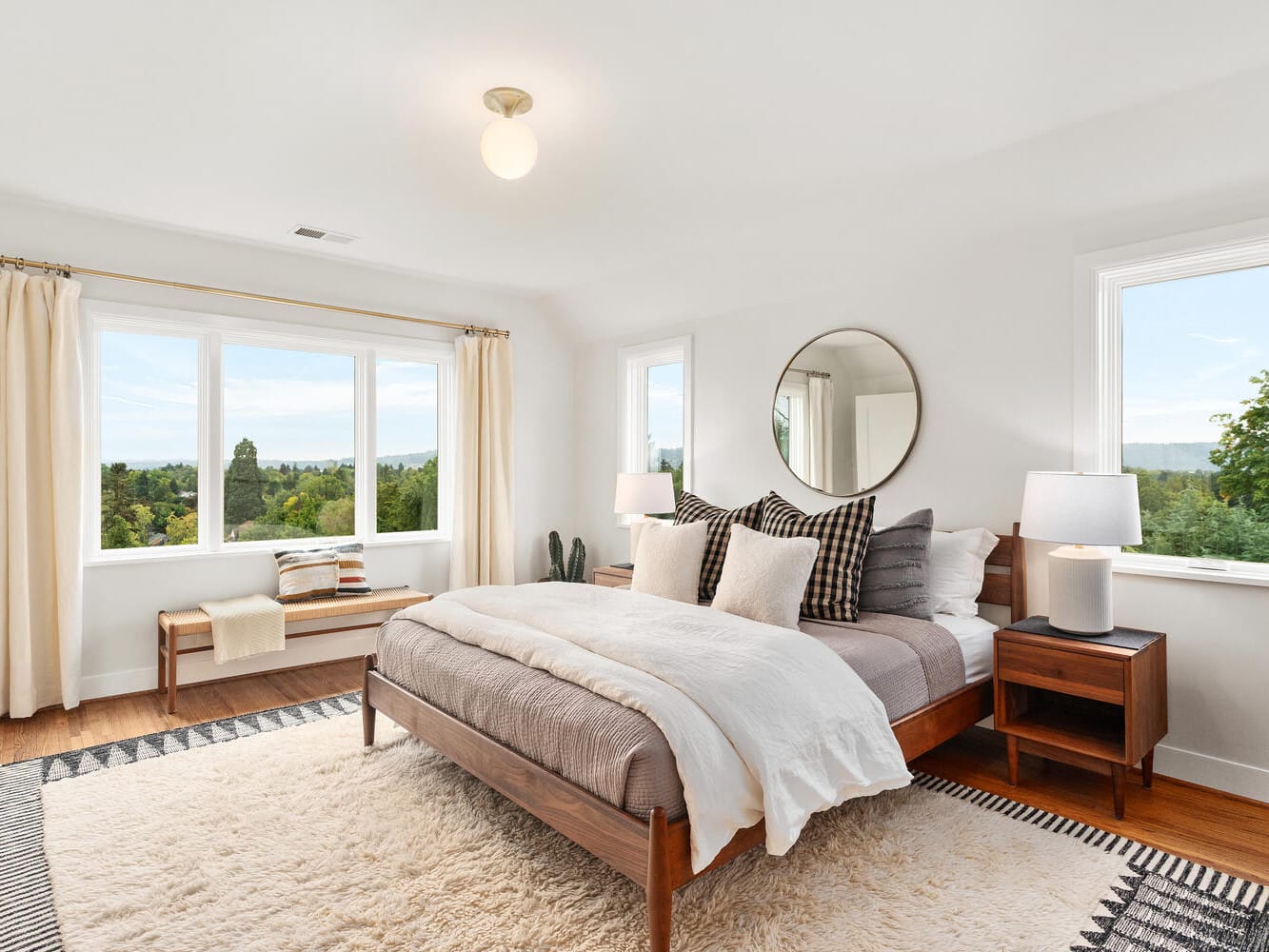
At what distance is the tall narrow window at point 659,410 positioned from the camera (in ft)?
16.6

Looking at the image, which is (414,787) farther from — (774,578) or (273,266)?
(273,266)

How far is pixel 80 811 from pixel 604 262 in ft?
12.5

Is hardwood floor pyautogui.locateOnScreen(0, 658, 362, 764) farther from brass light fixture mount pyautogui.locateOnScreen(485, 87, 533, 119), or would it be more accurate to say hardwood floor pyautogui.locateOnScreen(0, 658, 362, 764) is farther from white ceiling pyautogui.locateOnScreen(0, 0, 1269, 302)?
brass light fixture mount pyautogui.locateOnScreen(485, 87, 533, 119)

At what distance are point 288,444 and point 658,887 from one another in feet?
12.9

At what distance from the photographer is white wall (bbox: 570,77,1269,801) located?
9.02 ft

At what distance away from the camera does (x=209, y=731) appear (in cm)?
352

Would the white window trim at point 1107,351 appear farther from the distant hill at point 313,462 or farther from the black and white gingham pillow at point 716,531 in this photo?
the distant hill at point 313,462

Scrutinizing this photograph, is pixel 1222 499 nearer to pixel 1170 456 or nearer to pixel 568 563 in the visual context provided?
pixel 1170 456

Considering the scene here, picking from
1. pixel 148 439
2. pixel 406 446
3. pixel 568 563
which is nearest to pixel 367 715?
pixel 148 439

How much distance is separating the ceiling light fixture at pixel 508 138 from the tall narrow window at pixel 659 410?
8.28 ft

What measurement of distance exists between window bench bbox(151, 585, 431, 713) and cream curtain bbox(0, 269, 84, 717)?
41cm

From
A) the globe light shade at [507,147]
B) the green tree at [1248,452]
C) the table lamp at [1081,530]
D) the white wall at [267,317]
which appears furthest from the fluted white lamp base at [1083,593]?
the white wall at [267,317]

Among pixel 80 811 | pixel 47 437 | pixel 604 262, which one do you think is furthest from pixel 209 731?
pixel 604 262

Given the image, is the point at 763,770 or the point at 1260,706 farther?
the point at 1260,706
